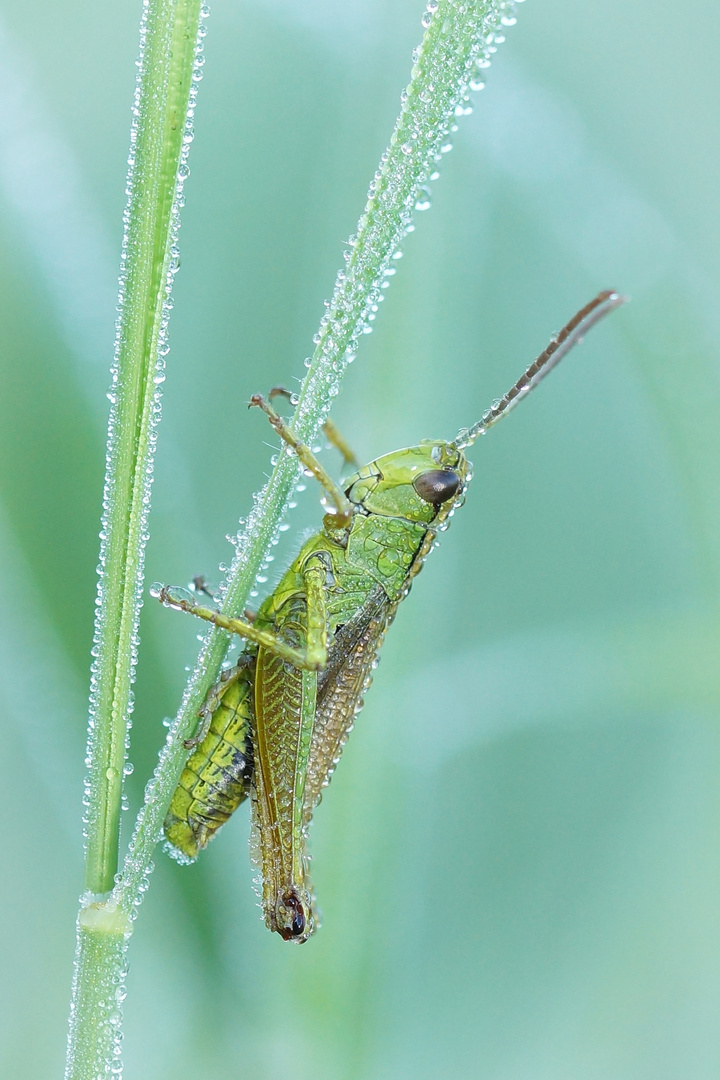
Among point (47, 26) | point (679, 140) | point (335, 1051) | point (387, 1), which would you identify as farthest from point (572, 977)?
point (47, 26)

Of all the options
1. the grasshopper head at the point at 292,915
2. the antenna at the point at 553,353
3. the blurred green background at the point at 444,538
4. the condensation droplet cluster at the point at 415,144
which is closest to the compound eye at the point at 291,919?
the grasshopper head at the point at 292,915

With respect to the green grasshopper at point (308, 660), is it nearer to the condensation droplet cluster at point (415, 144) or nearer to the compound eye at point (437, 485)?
the compound eye at point (437, 485)

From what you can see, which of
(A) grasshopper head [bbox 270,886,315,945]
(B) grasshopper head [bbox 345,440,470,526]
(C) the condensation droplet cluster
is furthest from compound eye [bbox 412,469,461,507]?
(C) the condensation droplet cluster

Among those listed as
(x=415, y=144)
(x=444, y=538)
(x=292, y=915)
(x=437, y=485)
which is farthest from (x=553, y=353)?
(x=444, y=538)

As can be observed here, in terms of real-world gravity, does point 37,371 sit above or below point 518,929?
above

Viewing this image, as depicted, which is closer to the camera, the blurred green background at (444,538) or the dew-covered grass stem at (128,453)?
the dew-covered grass stem at (128,453)

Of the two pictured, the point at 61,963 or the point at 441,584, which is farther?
the point at 441,584

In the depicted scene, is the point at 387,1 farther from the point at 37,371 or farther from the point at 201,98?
the point at 37,371
